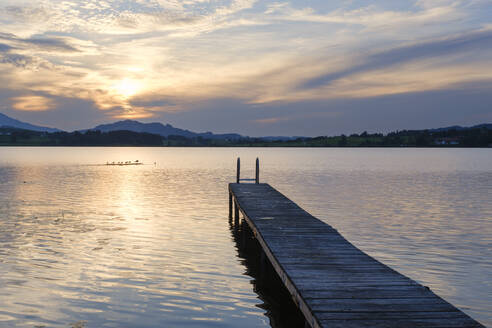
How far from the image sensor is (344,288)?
8.59 meters

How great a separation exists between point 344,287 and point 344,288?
0.21 feet

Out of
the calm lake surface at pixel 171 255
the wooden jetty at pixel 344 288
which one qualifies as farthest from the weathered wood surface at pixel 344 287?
the calm lake surface at pixel 171 255

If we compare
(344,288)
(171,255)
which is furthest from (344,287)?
(171,255)

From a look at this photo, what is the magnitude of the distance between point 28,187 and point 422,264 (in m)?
37.2

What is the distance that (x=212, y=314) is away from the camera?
10.6 meters

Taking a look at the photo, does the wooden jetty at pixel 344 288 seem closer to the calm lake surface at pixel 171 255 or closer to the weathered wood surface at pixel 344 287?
the weathered wood surface at pixel 344 287

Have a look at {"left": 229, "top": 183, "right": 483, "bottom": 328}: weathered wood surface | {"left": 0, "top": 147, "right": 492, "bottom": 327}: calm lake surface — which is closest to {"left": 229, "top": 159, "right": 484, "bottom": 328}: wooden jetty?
{"left": 229, "top": 183, "right": 483, "bottom": 328}: weathered wood surface

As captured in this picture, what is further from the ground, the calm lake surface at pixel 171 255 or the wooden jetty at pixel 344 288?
the wooden jetty at pixel 344 288

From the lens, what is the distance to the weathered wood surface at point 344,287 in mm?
7152

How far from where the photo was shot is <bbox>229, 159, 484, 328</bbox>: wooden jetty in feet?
23.4

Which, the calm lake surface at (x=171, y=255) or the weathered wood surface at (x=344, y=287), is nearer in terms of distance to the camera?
the weathered wood surface at (x=344, y=287)

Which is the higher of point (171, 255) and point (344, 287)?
point (344, 287)

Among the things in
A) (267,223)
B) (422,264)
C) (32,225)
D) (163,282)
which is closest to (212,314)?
(163,282)

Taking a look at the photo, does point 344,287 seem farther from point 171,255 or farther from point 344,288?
point 171,255
